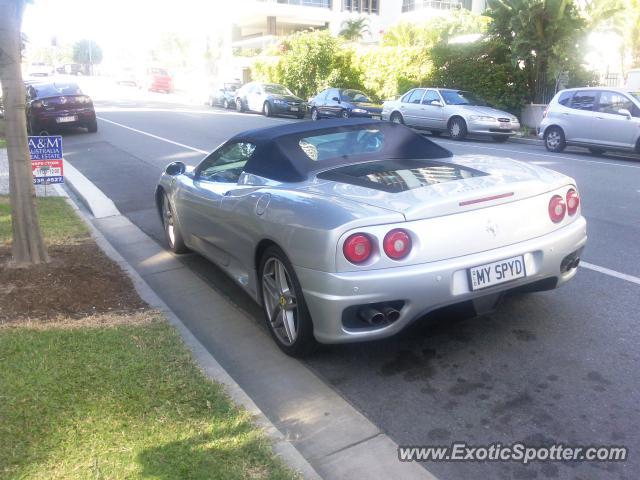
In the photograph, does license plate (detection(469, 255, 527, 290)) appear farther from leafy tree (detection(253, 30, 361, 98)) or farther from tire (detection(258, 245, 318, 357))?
leafy tree (detection(253, 30, 361, 98))

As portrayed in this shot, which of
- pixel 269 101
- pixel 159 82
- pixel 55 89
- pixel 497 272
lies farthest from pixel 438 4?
pixel 497 272

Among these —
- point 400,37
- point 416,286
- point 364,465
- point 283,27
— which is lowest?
point 364,465

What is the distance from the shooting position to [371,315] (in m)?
3.69

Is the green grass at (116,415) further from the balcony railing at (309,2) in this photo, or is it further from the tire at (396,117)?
the balcony railing at (309,2)

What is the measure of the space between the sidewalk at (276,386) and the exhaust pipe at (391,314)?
53cm

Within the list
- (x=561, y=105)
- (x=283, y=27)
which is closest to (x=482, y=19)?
(x=561, y=105)

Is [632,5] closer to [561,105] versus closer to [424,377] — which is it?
[561,105]

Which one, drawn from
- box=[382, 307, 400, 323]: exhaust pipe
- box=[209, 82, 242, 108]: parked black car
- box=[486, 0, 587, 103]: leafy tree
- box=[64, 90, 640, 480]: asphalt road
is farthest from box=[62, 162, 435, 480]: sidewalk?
box=[209, 82, 242, 108]: parked black car

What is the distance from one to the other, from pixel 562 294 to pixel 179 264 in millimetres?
3522

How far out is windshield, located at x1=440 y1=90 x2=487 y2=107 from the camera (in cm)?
1939

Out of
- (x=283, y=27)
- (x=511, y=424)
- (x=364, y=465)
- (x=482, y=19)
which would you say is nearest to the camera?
(x=364, y=465)

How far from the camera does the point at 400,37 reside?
2889 cm

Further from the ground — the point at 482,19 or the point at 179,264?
the point at 482,19

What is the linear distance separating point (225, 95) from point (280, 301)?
31294 millimetres
